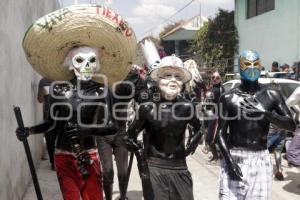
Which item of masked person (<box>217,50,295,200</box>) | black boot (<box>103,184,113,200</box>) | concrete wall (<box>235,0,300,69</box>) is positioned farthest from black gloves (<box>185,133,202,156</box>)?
concrete wall (<box>235,0,300,69</box>)

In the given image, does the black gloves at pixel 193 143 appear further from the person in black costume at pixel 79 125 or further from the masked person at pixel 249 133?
the person in black costume at pixel 79 125

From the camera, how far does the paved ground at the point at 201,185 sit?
6.13 meters

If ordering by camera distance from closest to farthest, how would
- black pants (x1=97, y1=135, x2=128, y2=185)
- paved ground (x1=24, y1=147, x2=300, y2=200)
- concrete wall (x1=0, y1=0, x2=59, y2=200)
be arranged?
concrete wall (x1=0, y1=0, x2=59, y2=200)
black pants (x1=97, y1=135, x2=128, y2=185)
paved ground (x1=24, y1=147, x2=300, y2=200)

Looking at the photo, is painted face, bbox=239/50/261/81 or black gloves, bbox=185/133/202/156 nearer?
black gloves, bbox=185/133/202/156

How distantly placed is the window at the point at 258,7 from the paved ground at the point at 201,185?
1224cm

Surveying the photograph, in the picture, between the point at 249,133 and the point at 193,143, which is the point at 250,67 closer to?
the point at 249,133

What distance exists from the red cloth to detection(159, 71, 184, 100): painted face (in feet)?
2.64

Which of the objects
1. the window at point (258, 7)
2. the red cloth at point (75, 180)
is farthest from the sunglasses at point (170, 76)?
the window at point (258, 7)

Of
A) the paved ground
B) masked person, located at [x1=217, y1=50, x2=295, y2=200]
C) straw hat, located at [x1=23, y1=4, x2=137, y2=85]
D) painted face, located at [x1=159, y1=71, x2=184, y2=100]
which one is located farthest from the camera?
the paved ground

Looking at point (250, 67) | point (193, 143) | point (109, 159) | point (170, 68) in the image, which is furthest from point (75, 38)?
point (109, 159)

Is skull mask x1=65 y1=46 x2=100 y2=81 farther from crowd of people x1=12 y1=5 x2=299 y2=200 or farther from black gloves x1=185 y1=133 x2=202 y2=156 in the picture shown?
black gloves x1=185 y1=133 x2=202 y2=156

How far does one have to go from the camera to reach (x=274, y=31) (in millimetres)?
18469

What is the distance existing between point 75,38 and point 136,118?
84 centimetres

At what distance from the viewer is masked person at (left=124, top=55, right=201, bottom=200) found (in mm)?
3812
